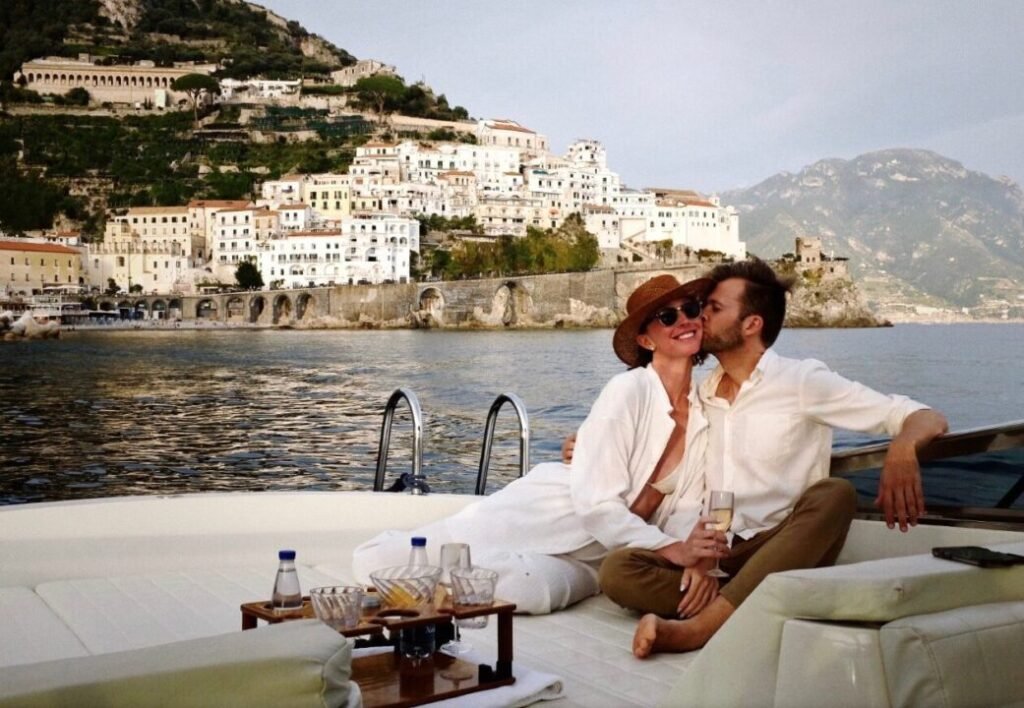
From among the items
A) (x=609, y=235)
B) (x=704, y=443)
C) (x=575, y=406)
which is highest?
(x=609, y=235)

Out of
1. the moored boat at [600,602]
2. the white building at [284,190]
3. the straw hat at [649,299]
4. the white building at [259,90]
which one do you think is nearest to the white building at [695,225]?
the white building at [284,190]

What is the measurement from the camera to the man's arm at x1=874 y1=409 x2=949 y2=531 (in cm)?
193

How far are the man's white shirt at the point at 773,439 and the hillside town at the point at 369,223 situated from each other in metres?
69.2

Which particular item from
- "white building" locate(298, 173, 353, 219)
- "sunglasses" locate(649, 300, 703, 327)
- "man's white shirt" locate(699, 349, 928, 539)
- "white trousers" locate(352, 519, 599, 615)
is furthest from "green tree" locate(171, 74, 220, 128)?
"man's white shirt" locate(699, 349, 928, 539)

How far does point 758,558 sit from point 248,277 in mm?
72819

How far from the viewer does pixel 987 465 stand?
213cm

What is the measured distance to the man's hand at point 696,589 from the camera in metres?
1.96

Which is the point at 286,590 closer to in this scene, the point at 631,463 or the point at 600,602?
the point at 631,463

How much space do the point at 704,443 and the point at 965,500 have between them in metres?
0.50

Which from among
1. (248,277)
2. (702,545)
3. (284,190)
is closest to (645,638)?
(702,545)

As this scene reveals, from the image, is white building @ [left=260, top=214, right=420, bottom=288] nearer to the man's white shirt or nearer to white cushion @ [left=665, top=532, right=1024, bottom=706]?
the man's white shirt

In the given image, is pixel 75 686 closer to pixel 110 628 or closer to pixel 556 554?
pixel 110 628

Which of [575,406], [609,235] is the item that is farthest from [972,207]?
[575,406]

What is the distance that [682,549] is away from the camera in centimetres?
197
